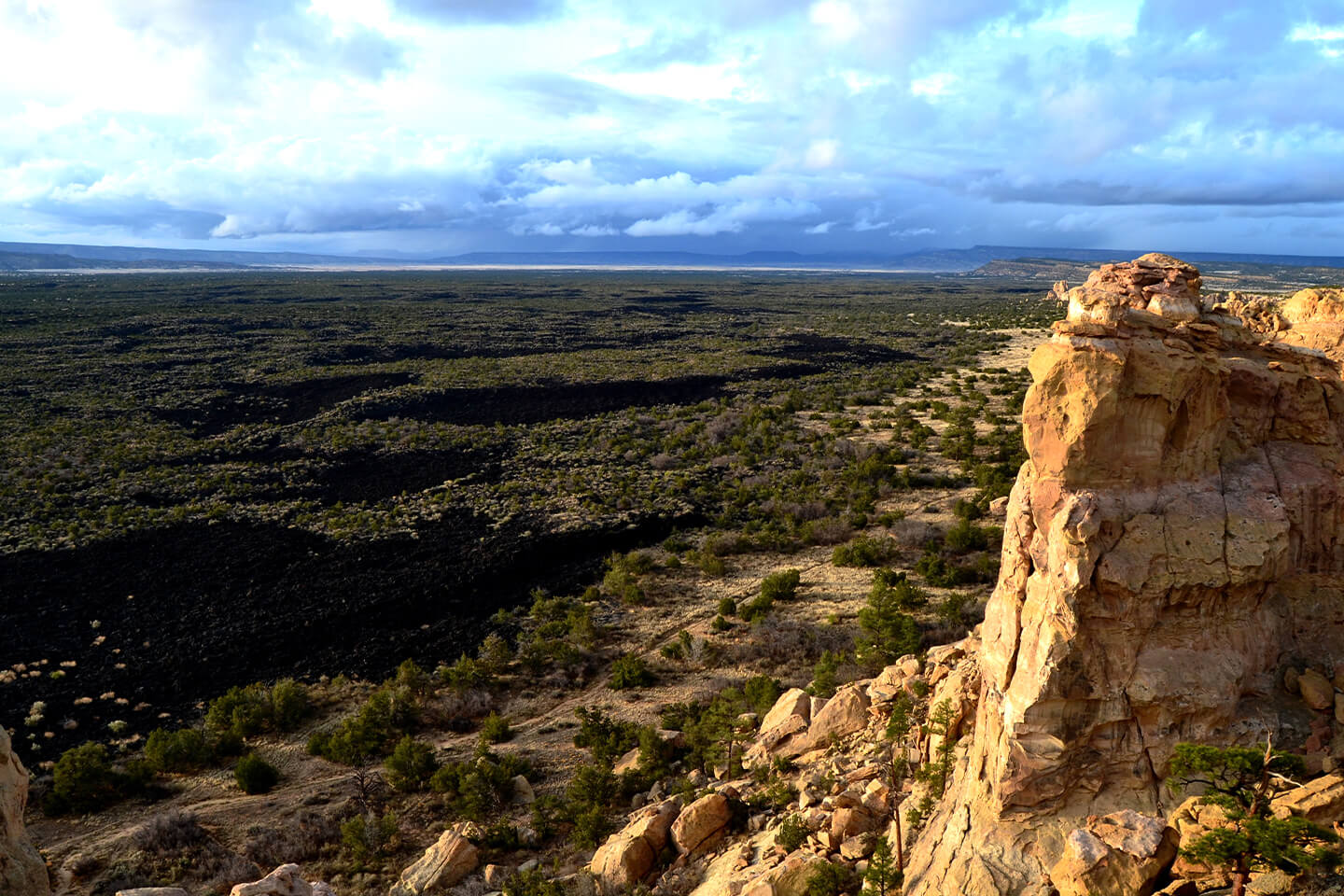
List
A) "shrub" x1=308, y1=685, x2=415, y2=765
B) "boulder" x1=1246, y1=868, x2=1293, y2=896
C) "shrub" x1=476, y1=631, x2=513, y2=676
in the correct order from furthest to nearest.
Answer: "shrub" x1=476, y1=631, x2=513, y2=676
"shrub" x1=308, y1=685, x2=415, y2=765
"boulder" x1=1246, y1=868, x2=1293, y2=896

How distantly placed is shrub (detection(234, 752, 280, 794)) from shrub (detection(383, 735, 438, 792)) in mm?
2539

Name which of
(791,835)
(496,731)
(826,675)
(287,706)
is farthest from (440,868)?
Answer: (826,675)

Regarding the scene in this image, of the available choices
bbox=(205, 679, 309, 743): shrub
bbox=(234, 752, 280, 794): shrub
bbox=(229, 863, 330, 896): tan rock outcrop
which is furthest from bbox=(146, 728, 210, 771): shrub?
bbox=(229, 863, 330, 896): tan rock outcrop

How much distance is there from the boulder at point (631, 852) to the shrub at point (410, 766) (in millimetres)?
5240

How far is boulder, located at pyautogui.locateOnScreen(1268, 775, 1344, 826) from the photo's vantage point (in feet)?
27.0

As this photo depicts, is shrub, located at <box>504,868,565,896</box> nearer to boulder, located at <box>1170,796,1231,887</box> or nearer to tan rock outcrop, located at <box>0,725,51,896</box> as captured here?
tan rock outcrop, located at <box>0,725,51,896</box>

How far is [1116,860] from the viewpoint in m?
8.24

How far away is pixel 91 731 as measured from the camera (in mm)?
19672

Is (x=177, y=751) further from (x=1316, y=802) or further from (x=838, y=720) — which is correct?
(x=1316, y=802)

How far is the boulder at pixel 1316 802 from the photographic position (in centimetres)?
824

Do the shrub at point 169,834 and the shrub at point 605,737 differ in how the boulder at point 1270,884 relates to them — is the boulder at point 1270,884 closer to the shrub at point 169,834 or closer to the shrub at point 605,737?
the shrub at point 605,737

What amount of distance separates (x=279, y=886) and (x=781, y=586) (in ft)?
57.5

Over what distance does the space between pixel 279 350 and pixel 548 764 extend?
283ft

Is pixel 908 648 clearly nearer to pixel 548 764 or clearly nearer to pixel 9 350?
pixel 548 764
